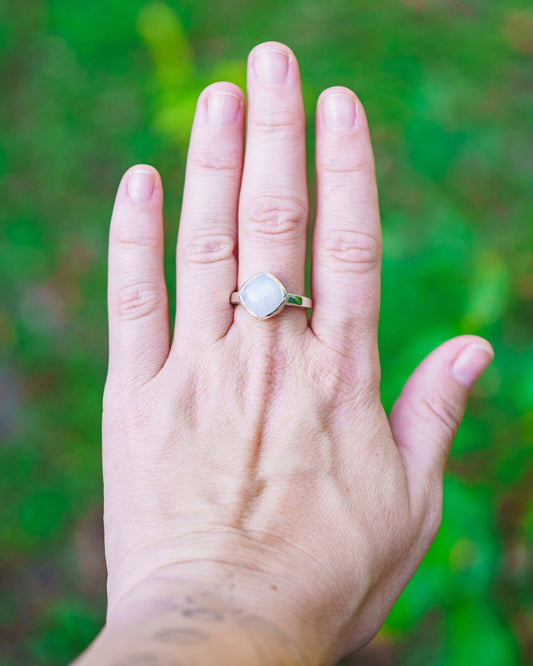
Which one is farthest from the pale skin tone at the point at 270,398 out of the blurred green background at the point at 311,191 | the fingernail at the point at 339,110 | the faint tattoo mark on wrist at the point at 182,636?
the blurred green background at the point at 311,191

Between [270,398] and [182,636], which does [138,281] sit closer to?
[270,398]

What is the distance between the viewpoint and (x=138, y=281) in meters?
1.74

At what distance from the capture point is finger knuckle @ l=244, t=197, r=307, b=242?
5.46ft

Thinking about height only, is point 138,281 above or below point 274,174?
below

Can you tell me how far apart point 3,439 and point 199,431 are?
1.53 m

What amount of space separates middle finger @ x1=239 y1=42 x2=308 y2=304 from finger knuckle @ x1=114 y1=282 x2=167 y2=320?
238mm

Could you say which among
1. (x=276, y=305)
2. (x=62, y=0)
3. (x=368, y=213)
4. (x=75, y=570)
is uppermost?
(x=62, y=0)

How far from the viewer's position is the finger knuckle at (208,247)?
1.68 m

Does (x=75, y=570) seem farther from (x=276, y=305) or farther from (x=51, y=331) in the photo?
(x=276, y=305)

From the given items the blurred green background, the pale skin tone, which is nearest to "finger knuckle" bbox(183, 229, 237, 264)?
the pale skin tone

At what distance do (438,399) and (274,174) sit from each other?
733 millimetres

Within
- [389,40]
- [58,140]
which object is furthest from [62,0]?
[389,40]

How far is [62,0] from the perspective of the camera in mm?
3242

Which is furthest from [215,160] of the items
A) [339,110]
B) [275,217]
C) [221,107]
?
[339,110]
